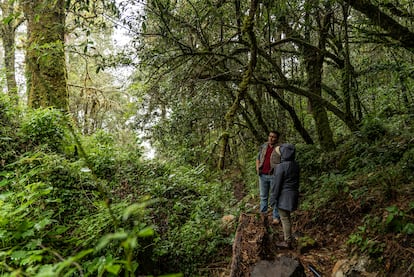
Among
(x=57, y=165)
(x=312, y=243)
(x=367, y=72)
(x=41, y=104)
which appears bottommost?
(x=312, y=243)

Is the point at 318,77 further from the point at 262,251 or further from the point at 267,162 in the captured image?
the point at 262,251

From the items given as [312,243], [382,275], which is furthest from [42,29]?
[382,275]

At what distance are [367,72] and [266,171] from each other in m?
3.39

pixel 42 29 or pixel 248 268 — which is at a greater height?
pixel 42 29

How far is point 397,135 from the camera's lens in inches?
274

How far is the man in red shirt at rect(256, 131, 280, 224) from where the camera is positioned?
20.0ft

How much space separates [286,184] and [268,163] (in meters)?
1.03

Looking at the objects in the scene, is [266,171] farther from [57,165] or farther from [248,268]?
[57,165]

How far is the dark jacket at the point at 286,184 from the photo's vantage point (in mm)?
5195

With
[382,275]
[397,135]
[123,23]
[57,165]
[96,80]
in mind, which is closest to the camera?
[382,275]

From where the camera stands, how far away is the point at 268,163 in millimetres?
6270

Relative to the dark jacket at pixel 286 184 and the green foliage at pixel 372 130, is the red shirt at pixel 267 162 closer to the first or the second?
the dark jacket at pixel 286 184

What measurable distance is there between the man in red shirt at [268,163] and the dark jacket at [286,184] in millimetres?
659

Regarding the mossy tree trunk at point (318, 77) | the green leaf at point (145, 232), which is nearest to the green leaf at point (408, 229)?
the green leaf at point (145, 232)
